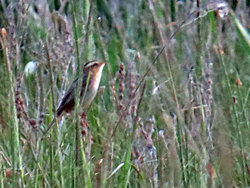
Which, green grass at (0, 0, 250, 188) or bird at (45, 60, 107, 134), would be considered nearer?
green grass at (0, 0, 250, 188)

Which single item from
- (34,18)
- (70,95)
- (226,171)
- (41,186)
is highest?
(34,18)

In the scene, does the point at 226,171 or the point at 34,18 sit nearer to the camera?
the point at 226,171

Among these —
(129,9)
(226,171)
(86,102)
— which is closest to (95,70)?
(86,102)

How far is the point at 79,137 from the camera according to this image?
51.9 inches

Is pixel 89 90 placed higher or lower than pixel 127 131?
higher

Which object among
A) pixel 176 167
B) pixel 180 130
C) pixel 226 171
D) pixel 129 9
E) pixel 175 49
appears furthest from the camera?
pixel 129 9

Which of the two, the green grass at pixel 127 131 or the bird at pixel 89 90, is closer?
the green grass at pixel 127 131

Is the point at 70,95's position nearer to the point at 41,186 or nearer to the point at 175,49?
the point at 175,49

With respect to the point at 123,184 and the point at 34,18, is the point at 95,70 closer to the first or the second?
the point at 34,18

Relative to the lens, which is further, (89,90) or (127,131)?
(89,90)

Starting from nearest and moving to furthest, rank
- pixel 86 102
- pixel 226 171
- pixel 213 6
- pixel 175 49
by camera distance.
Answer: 1. pixel 226 171
2. pixel 213 6
3. pixel 86 102
4. pixel 175 49

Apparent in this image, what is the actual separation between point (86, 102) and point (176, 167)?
6.76 ft

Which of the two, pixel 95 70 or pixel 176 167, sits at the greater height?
pixel 95 70

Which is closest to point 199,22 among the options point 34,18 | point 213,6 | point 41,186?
point 213,6
